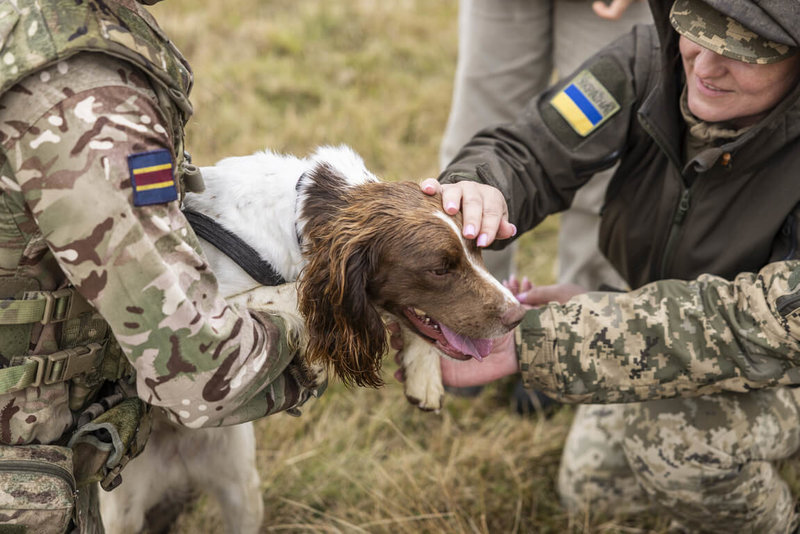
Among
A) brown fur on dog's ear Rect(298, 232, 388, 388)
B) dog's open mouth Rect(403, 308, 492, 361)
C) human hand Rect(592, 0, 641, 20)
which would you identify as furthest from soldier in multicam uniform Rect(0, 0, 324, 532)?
human hand Rect(592, 0, 641, 20)

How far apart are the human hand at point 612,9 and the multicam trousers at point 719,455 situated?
1.79 metres

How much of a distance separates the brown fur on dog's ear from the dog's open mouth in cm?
16

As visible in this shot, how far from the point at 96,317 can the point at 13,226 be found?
34cm

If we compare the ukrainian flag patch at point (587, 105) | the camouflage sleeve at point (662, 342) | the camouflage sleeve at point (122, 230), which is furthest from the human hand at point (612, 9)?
the camouflage sleeve at point (122, 230)

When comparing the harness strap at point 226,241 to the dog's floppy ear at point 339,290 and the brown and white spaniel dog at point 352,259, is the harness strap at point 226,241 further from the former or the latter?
the dog's floppy ear at point 339,290

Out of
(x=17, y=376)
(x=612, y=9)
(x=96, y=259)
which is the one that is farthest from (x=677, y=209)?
(x=17, y=376)

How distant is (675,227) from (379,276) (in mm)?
1325

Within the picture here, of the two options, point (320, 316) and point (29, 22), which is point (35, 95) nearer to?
point (29, 22)

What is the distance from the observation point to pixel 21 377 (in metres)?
2.03

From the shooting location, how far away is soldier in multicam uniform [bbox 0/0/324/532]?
1.82 meters

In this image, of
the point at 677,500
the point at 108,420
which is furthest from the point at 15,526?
the point at 677,500

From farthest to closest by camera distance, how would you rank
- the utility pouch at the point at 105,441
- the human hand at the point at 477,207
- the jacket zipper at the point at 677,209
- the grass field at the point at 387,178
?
the grass field at the point at 387,178 → the jacket zipper at the point at 677,209 → the human hand at the point at 477,207 → the utility pouch at the point at 105,441

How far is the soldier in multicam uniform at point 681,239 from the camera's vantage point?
2691 mm

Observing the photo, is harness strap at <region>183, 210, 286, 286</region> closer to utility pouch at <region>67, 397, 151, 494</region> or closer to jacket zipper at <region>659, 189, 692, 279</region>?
utility pouch at <region>67, 397, 151, 494</region>
